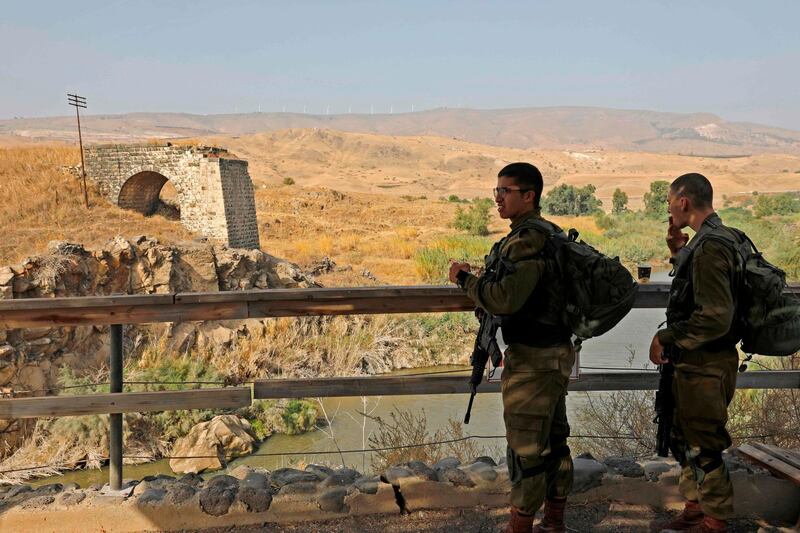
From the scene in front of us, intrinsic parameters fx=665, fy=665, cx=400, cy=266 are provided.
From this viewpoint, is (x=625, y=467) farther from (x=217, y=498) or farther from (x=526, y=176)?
(x=217, y=498)

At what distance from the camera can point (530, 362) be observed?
285 cm

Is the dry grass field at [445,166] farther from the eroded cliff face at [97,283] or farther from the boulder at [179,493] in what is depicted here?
the boulder at [179,493]

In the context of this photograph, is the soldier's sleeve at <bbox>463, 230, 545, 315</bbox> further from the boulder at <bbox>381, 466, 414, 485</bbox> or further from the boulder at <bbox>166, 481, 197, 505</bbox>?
the boulder at <bbox>166, 481, 197, 505</bbox>

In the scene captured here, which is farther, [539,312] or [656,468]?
[656,468]

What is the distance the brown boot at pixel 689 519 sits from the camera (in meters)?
3.15

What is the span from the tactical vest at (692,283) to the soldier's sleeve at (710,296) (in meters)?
0.03

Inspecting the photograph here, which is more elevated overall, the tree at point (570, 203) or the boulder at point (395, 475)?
the boulder at point (395, 475)

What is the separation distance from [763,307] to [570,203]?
165 feet

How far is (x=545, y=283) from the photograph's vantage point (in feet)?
9.25

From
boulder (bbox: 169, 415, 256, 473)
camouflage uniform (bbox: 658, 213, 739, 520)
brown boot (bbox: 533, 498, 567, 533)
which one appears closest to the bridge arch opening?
boulder (bbox: 169, 415, 256, 473)

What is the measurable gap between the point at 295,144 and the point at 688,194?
371 ft

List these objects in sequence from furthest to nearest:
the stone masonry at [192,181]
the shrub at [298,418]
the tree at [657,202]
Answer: the tree at [657,202]
the stone masonry at [192,181]
the shrub at [298,418]

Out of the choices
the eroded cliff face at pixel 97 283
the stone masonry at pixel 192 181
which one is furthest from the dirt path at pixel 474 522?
the stone masonry at pixel 192 181

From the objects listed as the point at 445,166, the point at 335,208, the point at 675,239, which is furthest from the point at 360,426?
the point at 445,166
